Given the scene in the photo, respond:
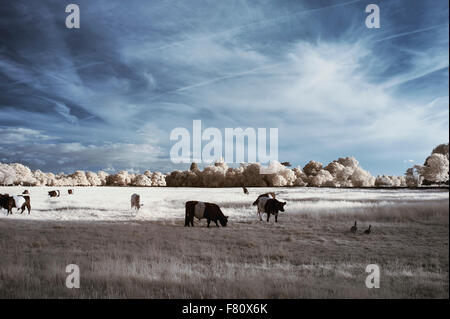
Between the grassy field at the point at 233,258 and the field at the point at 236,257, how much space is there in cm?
4

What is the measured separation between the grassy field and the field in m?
0.04

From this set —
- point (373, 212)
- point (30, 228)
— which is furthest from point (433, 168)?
point (30, 228)

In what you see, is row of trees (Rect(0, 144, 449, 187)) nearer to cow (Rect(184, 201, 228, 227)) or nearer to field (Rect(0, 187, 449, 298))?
field (Rect(0, 187, 449, 298))

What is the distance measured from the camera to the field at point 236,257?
22.1 ft

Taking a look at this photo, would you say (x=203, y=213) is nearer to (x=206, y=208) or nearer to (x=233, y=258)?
(x=206, y=208)

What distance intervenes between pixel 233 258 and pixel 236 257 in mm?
239

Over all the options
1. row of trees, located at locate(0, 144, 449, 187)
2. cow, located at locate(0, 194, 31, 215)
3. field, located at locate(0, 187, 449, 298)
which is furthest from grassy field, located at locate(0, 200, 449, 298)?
row of trees, located at locate(0, 144, 449, 187)

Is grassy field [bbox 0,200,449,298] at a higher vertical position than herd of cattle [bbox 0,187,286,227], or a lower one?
lower

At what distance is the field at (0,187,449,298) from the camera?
675 centimetres

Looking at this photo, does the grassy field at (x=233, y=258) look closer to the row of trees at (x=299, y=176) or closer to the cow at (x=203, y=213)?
the cow at (x=203, y=213)

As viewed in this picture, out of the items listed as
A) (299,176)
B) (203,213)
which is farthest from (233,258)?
(299,176)

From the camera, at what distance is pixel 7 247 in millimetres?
11914

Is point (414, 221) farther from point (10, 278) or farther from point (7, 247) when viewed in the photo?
point (7, 247)

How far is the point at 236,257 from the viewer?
1066 cm
